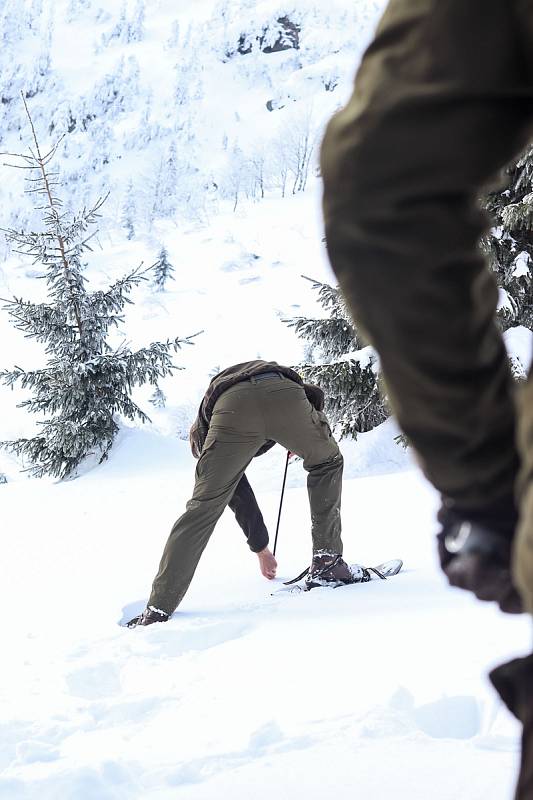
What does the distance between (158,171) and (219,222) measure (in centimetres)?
2336

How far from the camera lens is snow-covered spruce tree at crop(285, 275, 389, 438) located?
9.16 meters

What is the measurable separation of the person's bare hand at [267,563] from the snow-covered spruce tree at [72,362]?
279 inches

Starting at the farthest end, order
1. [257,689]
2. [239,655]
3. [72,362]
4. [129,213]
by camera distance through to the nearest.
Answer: [129,213]
[72,362]
[239,655]
[257,689]

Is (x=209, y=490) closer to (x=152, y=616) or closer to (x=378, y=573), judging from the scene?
(x=152, y=616)

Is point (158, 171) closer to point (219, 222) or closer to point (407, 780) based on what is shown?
point (219, 222)

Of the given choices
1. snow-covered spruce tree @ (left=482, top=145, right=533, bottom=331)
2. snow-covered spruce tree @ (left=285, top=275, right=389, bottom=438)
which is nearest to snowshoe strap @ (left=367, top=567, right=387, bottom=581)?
snow-covered spruce tree @ (left=482, top=145, right=533, bottom=331)

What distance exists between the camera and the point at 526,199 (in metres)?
7.37

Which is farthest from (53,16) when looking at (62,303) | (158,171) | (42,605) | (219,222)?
(42,605)

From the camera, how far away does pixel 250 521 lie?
4.57 metres

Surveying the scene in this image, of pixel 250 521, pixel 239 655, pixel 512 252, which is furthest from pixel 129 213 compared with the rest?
pixel 239 655

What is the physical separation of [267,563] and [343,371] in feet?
15.9

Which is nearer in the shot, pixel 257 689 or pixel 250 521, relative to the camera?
pixel 257 689

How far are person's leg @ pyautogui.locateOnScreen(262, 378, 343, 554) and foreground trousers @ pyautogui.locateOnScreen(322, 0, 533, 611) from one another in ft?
10.4

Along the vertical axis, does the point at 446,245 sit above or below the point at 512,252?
above
